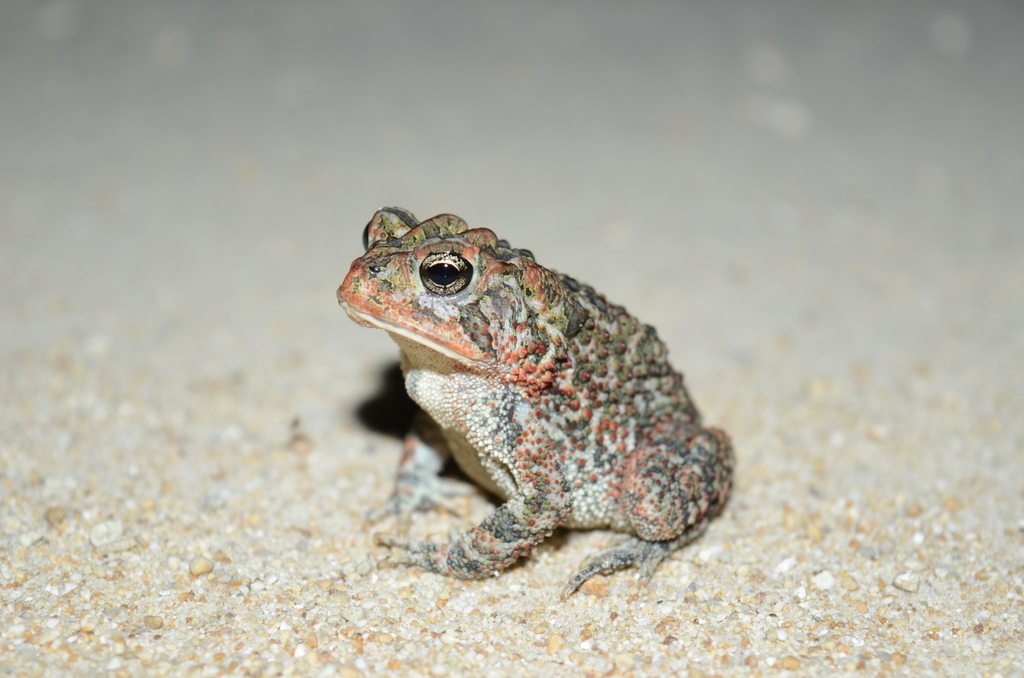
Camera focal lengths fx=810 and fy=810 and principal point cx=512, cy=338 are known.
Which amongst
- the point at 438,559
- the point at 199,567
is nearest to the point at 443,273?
the point at 438,559

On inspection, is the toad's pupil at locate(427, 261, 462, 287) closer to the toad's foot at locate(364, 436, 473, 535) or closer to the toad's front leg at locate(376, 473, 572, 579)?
the toad's front leg at locate(376, 473, 572, 579)

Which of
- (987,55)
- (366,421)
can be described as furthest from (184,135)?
(987,55)

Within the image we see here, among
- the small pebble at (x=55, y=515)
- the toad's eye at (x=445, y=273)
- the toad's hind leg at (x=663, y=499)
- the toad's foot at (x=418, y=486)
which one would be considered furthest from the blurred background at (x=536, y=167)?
the toad's eye at (x=445, y=273)

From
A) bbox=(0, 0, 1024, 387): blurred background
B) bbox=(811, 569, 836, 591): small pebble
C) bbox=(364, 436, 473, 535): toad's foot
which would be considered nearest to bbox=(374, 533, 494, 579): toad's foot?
bbox=(364, 436, 473, 535): toad's foot

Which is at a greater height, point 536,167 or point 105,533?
point 536,167

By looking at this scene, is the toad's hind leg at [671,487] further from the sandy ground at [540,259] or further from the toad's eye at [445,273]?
the toad's eye at [445,273]

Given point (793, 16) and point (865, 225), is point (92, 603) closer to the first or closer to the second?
point (865, 225)

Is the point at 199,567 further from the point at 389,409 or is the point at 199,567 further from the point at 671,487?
the point at 671,487
